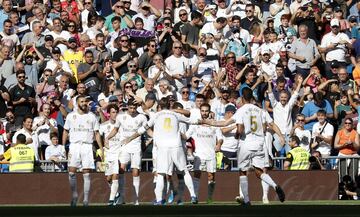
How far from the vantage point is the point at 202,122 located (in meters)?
27.7

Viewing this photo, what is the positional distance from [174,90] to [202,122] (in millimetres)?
4959

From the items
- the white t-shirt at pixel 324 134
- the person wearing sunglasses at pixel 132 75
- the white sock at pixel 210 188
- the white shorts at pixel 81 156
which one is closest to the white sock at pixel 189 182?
the white sock at pixel 210 188

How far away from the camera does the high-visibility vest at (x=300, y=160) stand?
1212 inches

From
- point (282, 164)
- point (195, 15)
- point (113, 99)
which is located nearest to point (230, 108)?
point (282, 164)

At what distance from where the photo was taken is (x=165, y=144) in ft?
91.3

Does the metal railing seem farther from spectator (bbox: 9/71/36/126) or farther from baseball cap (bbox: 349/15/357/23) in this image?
baseball cap (bbox: 349/15/357/23)

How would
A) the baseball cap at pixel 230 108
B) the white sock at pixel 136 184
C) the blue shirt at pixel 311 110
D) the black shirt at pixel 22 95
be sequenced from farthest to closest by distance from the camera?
the black shirt at pixel 22 95 → the blue shirt at pixel 311 110 → the baseball cap at pixel 230 108 → the white sock at pixel 136 184

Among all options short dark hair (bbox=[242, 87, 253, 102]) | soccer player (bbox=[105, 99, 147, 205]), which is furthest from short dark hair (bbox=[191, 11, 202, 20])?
short dark hair (bbox=[242, 87, 253, 102])

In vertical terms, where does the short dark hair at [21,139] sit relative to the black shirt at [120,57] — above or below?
below

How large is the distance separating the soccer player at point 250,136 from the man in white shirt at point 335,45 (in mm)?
7581

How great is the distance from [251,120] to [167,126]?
6.18ft

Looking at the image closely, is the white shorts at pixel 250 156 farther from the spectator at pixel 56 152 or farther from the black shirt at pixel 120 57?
the black shirt at pixel 120 57

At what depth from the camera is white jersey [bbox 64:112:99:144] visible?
93.8 feet

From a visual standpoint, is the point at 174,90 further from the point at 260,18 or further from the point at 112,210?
the point at 112,210
